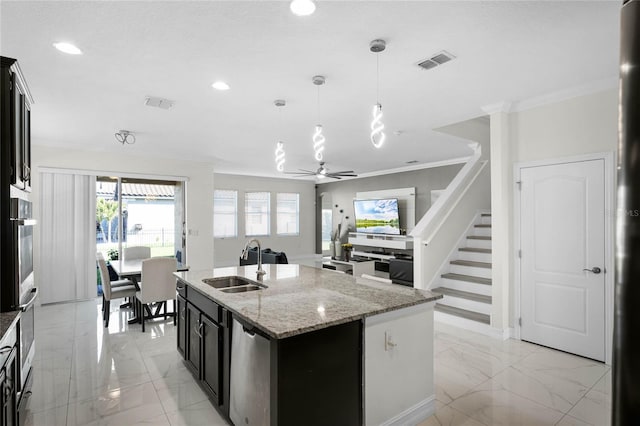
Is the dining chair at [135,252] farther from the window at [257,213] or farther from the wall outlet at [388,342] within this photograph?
the wall outlet at [388,342]

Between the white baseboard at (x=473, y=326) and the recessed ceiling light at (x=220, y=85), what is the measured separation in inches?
150

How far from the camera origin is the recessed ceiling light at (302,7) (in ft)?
6.40

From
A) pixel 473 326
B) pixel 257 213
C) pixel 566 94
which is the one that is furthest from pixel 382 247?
pixel 566 94

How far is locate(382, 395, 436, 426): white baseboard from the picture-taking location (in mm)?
2191

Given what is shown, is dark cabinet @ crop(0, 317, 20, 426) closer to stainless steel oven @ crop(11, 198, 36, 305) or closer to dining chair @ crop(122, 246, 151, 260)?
stainless steel oven @ crop(11, 198, 36, 305)

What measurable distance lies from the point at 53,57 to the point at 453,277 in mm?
5122

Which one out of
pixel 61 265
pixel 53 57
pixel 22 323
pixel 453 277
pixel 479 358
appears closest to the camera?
pixel 22 323

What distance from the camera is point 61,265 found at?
571 cm

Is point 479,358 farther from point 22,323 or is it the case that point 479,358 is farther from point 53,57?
point 53,57

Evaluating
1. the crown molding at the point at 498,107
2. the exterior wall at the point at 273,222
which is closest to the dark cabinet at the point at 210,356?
the crown molding at the point at 498,107

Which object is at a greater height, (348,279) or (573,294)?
(348,279)

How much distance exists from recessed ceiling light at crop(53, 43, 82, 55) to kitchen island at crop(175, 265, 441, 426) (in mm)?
1974

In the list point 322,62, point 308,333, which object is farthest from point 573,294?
point 322,62

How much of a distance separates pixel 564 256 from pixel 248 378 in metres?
3.38
